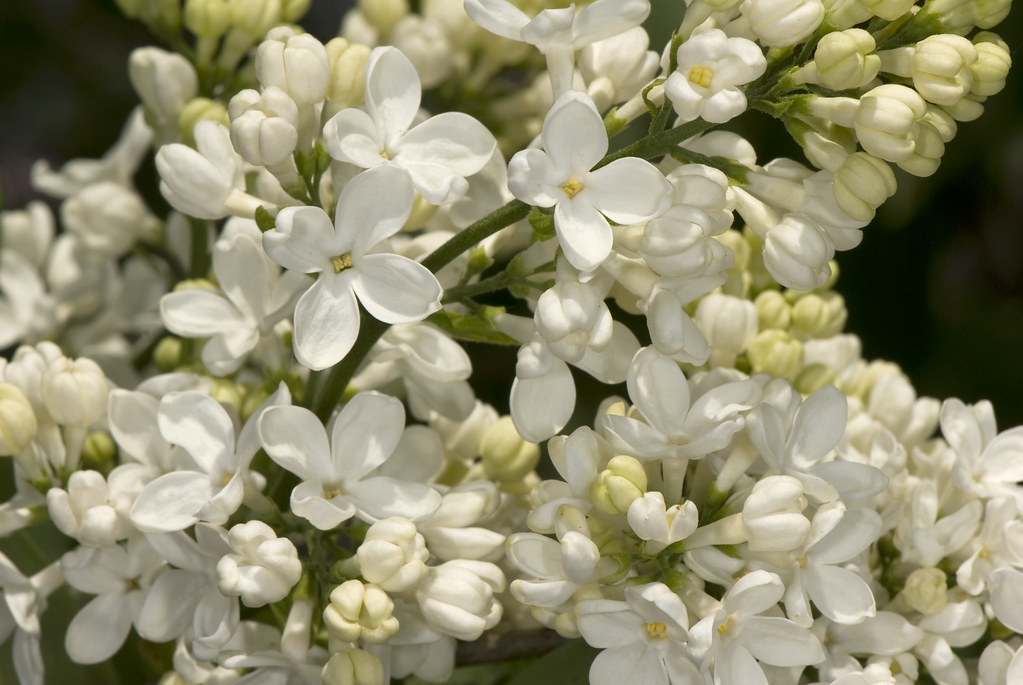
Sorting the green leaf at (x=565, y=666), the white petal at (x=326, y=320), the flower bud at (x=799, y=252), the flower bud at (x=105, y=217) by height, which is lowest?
the green leaf at (x=565, y=666)

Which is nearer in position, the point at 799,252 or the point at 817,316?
the point at 799,252

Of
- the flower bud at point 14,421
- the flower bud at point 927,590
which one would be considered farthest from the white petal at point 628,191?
the flower bud at point 14,421

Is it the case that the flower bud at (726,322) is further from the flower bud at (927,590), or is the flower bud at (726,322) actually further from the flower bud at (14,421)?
the flower bud at (14,421)

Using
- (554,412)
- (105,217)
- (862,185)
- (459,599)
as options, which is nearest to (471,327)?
(554,412)

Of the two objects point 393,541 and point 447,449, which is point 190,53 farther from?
point 393,541

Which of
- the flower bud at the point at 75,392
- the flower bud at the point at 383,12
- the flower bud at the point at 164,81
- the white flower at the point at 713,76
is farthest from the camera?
the flower bud at the point at 383,12

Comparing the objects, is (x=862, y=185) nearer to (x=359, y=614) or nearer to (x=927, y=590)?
(x=927, y=590)
